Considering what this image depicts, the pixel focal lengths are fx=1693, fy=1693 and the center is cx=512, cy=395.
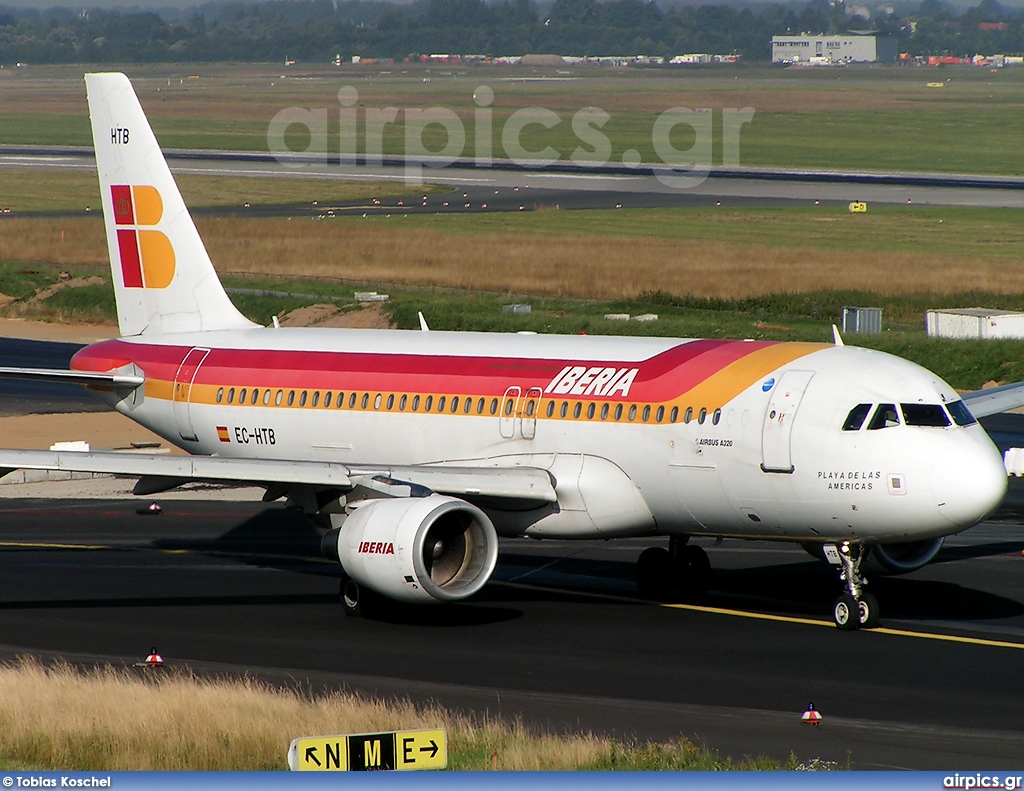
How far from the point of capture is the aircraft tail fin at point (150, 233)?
39.6 metres

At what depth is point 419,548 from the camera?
28.9 m

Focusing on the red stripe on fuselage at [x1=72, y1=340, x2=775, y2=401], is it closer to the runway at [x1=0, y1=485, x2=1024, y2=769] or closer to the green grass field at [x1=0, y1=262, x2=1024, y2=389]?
the runway at [x1=0, y1=485, x2=1024, y2=769]

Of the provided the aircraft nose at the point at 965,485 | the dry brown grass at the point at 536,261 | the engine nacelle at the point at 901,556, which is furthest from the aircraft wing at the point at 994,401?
the dry brown grass at the point at 536,261

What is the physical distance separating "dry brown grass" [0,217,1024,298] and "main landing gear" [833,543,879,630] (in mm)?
55876

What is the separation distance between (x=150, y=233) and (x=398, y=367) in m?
8.53

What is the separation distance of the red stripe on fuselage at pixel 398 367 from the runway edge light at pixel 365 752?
54.3 ft

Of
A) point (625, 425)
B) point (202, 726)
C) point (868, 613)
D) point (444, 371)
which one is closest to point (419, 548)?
point (625, 425)

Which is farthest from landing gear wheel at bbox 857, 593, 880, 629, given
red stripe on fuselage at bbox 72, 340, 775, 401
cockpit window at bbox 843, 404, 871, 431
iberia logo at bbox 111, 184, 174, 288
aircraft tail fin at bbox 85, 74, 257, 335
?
iberia logo at bbox 111, 184, 174, 288

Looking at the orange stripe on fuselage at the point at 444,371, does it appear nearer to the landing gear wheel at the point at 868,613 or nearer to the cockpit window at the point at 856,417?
the cockpit window at the point at 856,417

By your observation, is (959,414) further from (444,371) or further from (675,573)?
(444,371)

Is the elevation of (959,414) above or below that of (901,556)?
above

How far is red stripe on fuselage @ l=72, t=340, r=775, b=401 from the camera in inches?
1223

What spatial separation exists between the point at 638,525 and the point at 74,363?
50.9ft

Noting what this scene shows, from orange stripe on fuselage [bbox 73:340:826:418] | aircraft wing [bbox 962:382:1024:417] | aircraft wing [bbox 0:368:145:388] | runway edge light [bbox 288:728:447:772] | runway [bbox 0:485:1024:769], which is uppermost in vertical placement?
orange stripe on fuselage [bbox 73:340:826:418]
